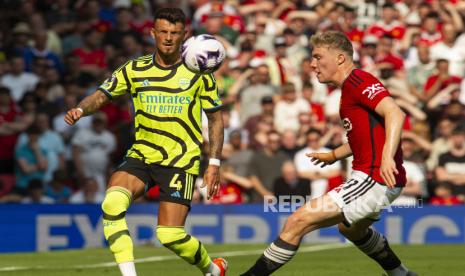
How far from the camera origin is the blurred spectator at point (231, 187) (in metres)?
19.1

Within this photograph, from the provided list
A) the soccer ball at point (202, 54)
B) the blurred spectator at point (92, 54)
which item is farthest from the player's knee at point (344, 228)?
the blurred spectator at point (92, 54)

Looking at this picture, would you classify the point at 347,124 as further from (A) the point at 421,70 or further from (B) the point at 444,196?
(A) the point at 421,70

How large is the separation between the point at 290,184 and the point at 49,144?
407 cm

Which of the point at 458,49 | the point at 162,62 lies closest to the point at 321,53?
the point at 162,62

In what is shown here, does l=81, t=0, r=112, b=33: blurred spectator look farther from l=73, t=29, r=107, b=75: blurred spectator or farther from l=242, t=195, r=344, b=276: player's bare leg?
l=242, t=195, r=344, b=276: player's bare leg

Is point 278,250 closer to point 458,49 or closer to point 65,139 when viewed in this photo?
point 65,139

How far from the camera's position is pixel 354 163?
9.38 m

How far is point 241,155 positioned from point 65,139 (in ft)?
10.3

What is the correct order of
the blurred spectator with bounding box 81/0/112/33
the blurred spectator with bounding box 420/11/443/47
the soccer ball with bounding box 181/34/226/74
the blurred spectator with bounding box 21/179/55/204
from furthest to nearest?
the blurred spectator with bounding box 81/0/112/33 → the blurred spectator with bounding box 420/11/443/47 → the blurred spectator with bounding box 21/179/55/204 → the soccer ball with bounding box 181/34/226/74

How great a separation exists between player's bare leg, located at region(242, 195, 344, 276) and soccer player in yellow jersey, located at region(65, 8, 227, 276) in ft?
3.18

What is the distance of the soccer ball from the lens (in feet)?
32.3

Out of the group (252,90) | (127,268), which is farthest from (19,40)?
(127,268)

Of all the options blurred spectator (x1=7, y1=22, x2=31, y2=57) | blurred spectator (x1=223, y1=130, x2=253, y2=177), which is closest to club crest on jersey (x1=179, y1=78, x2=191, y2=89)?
blurred spectator (x1=223, y1=130, x2=253, y2=177)

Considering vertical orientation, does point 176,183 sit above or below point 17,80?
above
